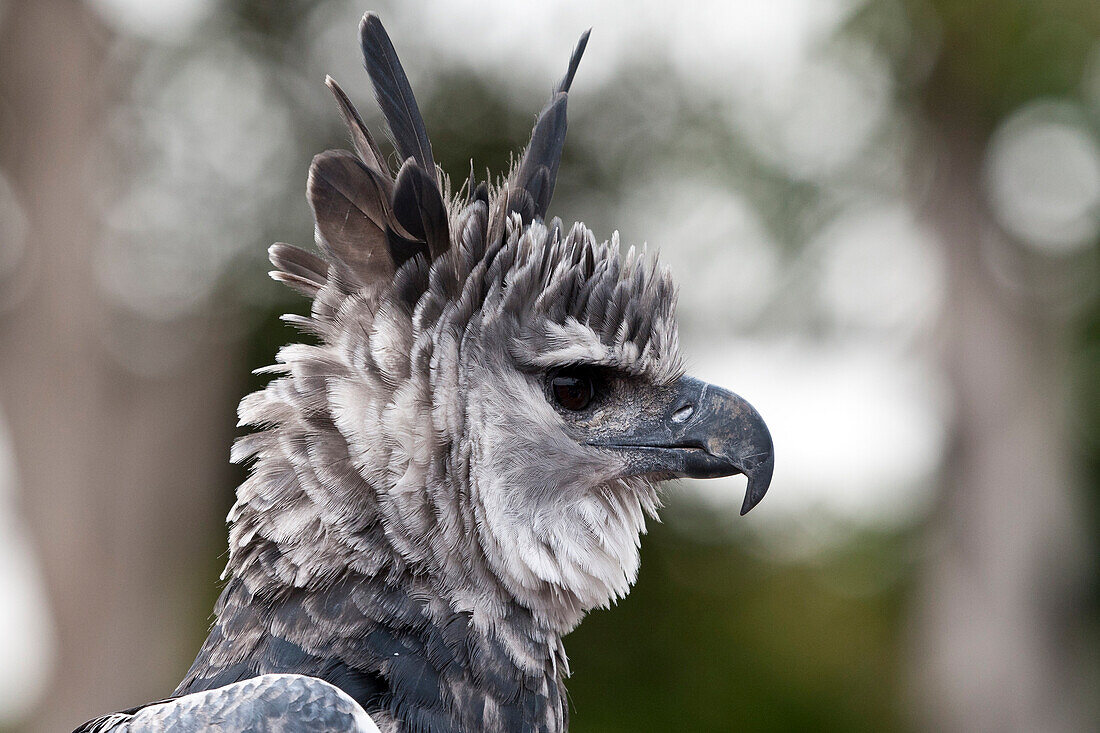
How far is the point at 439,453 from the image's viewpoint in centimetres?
227

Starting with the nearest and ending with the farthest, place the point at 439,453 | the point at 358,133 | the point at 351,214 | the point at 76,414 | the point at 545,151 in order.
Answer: the point at 439,453, the point at 351,214, the point at 358,133, the point at 545,151, the point at 76,414

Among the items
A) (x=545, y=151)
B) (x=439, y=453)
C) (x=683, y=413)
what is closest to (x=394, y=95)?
(x=545, y=151)

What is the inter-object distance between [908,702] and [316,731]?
397 inches

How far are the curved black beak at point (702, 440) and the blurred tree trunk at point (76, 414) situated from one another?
6.76 m

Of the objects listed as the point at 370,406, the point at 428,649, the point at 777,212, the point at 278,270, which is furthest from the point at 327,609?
the point at 777,212

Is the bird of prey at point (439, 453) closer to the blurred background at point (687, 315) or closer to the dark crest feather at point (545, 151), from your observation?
the dark crest feather at point (545, 151)

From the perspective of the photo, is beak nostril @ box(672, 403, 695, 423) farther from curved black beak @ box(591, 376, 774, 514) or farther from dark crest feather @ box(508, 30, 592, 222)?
dark crest feather @ box(508, 30, 592, 222)

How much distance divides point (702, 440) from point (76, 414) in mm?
7394

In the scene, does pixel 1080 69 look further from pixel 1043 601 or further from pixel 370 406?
pixel 370 406

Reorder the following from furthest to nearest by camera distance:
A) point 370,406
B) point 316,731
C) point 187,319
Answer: point 187,319 → point 370,406 → point 316,731

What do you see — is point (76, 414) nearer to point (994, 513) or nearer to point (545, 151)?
point (545, 151)

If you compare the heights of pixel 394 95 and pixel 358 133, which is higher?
pixel 394 95

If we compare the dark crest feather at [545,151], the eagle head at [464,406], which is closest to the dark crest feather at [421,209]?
the eagle head at [464,406]

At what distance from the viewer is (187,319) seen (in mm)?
9555
